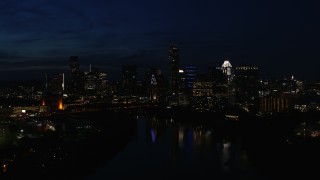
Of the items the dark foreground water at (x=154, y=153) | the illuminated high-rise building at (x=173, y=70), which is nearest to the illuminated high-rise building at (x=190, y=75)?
the illuminated high-rise building at (x=173, y=70)

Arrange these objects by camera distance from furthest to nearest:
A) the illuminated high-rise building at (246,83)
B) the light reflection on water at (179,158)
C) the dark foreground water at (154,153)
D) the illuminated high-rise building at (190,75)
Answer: the illuminated high-rise building at (190,75), the illuminated high-rise building at (246,83), the light reflection on water at (179,158), the dark foreground water at (154,153)

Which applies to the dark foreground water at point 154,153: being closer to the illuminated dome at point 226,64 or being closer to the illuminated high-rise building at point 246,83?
the illuminated high-rise building at point 246,83

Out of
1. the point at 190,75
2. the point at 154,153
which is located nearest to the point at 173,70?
the point at 190,75

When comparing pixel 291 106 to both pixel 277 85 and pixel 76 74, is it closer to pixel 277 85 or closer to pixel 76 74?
pixel 277 85

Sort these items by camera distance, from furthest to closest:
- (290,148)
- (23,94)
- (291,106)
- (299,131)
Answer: (23,94) < (291,106) < (299,131) < (290,148)

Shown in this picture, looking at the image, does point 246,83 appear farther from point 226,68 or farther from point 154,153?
point 154,153

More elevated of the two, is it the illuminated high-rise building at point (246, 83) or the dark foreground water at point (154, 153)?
the illuminated high-rise building at point (246, 83)

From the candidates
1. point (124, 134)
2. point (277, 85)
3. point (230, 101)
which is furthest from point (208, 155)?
point (277, 85)

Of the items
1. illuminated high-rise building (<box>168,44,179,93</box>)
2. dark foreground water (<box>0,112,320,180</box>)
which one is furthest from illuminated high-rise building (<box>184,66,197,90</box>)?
dark foreground water (<box>0,112,320,180</box>)
